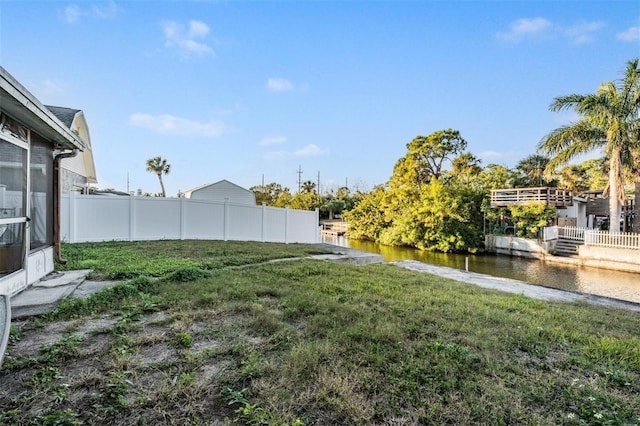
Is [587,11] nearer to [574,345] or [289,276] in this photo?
[574,345]

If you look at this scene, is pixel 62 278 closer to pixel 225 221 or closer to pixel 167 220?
pixel 167 220

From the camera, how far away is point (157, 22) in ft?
27.2

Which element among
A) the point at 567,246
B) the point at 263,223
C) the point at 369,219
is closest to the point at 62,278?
the point at 263,223

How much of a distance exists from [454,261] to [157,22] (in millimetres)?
16516

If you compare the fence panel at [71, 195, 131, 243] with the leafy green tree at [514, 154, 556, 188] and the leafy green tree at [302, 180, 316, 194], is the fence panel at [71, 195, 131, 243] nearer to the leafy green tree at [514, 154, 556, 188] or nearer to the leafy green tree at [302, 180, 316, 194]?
the leafy green tree at [514, 154, 556, 188]

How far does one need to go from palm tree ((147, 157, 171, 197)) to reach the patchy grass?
1321 inches

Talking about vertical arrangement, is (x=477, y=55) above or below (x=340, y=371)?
above

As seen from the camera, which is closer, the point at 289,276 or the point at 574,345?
the point at 574,345

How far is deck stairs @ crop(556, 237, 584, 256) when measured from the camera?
16484 mm

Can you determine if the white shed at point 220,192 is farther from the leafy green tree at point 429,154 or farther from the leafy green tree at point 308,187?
the leafy green tree at point 308,187

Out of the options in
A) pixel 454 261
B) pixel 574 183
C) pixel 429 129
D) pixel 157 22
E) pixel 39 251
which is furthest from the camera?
pixel 429 129

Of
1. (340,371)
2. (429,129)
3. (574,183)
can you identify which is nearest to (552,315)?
(340,371)

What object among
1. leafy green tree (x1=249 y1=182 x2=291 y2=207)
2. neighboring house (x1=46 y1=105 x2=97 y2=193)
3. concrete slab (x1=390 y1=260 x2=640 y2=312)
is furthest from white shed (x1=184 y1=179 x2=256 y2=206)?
leafy green tree (x1=249 y1=182 x2=291 y2=207)

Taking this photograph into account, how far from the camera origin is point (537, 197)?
18.6 meters
